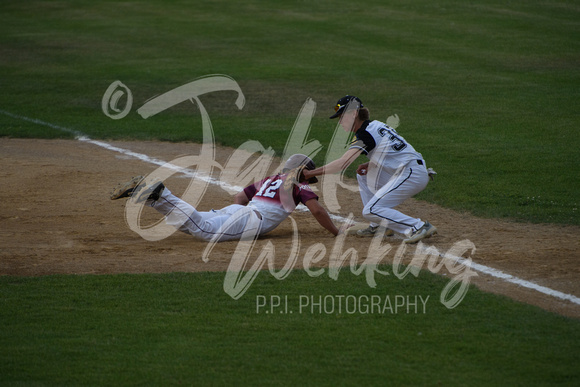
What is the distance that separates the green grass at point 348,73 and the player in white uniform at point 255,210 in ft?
9.08

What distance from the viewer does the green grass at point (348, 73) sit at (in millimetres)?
12109

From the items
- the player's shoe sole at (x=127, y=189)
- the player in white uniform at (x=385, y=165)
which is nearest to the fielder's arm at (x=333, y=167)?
the player in white uniform at (x=385, y=165)

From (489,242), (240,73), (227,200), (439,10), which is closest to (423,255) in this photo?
(489,242)

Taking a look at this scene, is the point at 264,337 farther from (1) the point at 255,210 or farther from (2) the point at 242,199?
(2) the point at 242,199

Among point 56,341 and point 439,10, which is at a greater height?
point 439,10

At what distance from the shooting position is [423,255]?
7605 mm

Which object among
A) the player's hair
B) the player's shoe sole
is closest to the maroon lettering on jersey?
the player's hair

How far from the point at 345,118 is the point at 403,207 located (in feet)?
7.46

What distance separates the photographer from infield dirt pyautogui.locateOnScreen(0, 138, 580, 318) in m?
7.18

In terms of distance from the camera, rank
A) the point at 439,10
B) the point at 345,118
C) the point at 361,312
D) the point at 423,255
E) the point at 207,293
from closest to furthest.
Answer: the point at 361,312 → the point at 207,293 → the point at 423,255 → the point at 345,118 → the point at 439,10

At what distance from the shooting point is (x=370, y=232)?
8.63 metres

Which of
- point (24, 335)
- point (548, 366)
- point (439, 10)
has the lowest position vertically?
point (24, 335)

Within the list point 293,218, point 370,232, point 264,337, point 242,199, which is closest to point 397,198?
point 370,232

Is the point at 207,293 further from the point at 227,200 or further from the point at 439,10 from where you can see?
the point at 439,10
